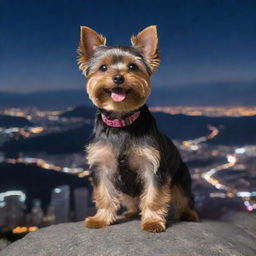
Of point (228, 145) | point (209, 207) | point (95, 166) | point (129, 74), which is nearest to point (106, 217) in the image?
point (95, 166)

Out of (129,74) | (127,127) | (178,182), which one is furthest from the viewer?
(178,182)

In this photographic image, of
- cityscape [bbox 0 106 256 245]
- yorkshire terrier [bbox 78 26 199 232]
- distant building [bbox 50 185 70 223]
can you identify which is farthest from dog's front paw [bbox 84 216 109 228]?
distant building [bbox 50 185 70 223]

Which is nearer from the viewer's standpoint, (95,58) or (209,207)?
(95,58)

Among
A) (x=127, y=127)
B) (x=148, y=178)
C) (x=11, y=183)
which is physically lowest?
(x=11, y=183)

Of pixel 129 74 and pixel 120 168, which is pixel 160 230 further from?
pixel 129 74

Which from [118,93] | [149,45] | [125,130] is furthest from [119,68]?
[125,130]

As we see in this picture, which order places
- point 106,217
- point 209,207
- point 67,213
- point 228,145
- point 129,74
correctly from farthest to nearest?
1. point 228,145
2. point 67,213
3. point 209,207
4. point 106,217
5. point 129,74

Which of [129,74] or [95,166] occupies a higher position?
[129,74]
